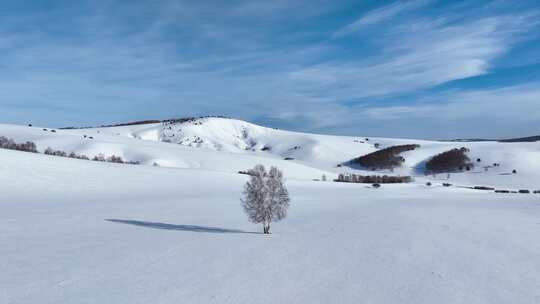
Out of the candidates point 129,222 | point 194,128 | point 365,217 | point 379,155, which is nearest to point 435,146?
point 379,155

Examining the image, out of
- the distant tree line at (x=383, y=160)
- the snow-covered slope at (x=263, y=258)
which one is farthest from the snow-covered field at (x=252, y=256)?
the distant tree line at (x=383, y=160)

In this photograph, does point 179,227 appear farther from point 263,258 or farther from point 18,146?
point 18,146

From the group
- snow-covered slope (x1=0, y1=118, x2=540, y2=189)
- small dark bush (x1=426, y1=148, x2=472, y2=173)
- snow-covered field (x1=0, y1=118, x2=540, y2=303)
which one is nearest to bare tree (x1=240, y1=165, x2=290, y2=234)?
snow-covered field (x1=0, y1=118, x2=540, y2=303)

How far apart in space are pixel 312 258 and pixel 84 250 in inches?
269

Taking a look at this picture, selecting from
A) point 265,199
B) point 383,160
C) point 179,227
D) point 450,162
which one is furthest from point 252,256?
point 383,160

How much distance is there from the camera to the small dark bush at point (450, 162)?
97.6 m

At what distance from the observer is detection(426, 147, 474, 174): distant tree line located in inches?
3834

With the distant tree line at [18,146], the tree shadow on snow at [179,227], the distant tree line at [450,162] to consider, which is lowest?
the tree shadow on snow at [179,227]

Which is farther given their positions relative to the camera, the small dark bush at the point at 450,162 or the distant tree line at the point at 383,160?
the distant tree line at the point at 383,160

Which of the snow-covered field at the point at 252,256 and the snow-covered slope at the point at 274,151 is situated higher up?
the snow-covered slope at the point at 274,151

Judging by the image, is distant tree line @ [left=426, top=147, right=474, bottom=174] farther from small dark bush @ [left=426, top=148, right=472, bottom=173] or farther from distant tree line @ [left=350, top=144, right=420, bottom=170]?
distant tree line @ [left=350, top=144, right=420, bottom=170]

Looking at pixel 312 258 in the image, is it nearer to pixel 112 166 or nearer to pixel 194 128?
pixel 112 166

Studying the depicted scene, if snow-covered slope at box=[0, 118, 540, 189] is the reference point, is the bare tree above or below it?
below

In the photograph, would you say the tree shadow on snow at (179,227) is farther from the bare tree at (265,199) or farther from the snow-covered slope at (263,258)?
the bare tree at (265,199)
